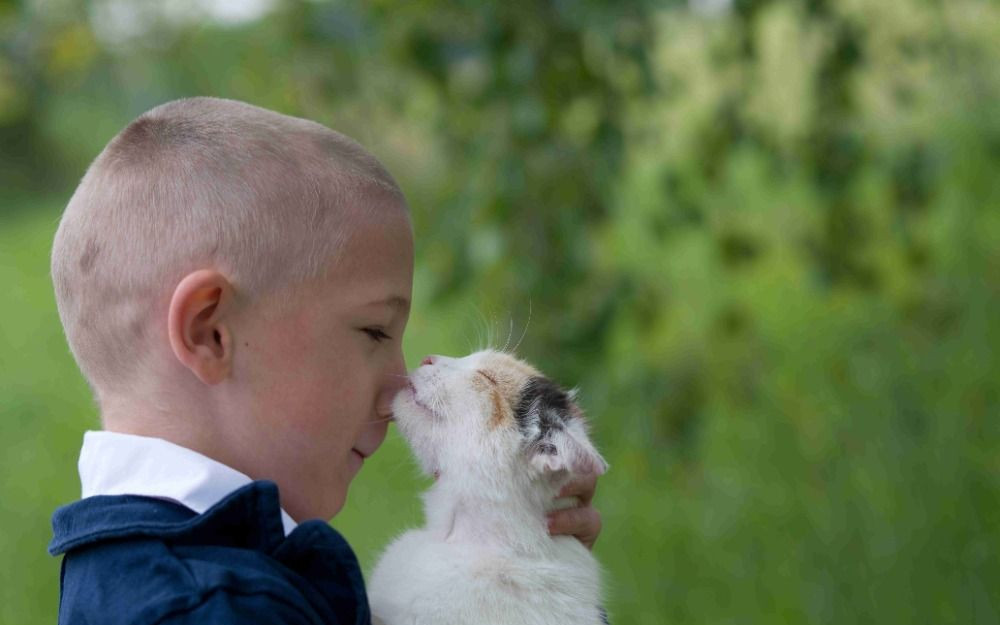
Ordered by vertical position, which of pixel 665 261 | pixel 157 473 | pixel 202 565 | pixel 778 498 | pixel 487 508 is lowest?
pixel 202 565

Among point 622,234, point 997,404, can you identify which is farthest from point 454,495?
point 622,234

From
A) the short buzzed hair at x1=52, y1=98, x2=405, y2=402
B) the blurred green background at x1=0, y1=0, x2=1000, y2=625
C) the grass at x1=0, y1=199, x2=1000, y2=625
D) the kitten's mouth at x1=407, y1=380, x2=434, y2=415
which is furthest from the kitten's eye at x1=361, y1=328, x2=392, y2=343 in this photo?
the grass at x1=0, y1=199, x2=1000, y2=625

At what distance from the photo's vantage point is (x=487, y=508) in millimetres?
1746

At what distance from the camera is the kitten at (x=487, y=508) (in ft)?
5.37

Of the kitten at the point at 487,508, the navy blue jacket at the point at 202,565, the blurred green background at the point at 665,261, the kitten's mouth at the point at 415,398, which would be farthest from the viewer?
the blurred green background at the point at 665,261

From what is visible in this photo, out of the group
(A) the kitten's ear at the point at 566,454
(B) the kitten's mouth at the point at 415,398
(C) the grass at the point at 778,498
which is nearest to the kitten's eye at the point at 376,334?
(B) the kitten's mouth at the point at 415,398

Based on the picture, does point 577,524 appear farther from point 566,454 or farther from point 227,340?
point 227,340

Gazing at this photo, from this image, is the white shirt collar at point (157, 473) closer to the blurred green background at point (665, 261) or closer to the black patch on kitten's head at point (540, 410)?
the black patch on kitten's head at point (540, 410)

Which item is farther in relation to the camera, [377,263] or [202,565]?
[377,263]

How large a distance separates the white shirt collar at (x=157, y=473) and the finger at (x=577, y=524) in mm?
531

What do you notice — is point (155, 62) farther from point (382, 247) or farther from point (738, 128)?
point (382, 247)

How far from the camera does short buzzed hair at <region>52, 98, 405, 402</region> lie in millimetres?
1383

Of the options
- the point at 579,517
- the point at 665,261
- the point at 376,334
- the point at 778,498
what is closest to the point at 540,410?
the point at 579,517

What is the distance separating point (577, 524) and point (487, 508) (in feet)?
0.51
